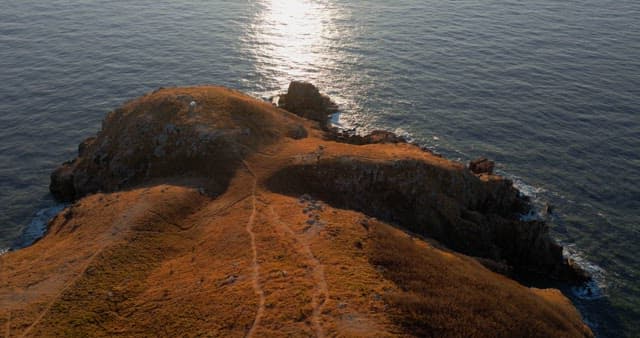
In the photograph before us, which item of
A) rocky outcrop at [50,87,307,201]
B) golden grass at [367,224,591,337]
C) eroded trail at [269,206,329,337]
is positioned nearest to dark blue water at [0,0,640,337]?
rocky outcrop at [50,87,307,201]

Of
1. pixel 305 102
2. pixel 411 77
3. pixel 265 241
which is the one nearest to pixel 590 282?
pixel 265 241

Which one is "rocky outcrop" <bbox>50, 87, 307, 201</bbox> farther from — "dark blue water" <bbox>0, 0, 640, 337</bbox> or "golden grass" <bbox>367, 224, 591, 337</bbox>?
"golden grass" <bbox>367, 224, 591, 337</bbox>

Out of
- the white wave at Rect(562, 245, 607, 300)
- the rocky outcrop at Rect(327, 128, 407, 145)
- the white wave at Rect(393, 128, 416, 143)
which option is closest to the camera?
the white wave at Rect(562, 245, 607, 300)

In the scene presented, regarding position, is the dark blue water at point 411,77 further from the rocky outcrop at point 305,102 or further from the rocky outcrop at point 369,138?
the rocky outcrop at point 369,138

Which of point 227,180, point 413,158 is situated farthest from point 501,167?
point 227,180

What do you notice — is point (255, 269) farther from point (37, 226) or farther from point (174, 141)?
point (37, 226)

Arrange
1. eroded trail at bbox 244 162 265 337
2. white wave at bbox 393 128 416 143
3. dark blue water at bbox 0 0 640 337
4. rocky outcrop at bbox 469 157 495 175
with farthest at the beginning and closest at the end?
white wave at bbox 393 128 416 143, rocky outcrop at bbox 469 157 495 175, dark blue water at bbox 0 0 640 337, eroded trail at bbox 244 162 265 337

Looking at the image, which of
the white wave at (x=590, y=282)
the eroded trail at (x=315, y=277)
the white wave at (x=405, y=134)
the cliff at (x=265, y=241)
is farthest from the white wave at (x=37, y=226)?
the white wave at (x=590, y=282)
